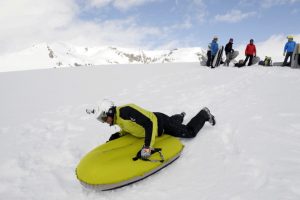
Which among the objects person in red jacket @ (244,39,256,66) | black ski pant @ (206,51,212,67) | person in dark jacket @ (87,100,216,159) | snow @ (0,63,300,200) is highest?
person in red jacket @ (244,39,256,66)

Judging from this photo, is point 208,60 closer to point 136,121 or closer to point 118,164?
point 136,121

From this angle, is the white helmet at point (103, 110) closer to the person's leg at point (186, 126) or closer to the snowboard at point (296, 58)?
the person's leg at point (186, 126)

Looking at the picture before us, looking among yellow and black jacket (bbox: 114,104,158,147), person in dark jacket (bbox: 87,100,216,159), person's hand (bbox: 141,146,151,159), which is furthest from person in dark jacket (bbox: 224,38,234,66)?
person's hand (bbox: 141,146,151,159)

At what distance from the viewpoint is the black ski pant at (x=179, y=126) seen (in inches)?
244

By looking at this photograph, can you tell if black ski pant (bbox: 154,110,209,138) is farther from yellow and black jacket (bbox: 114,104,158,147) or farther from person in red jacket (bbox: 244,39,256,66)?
person in red jacket (bbox: 244,39,256,66)

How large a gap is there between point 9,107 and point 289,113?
33.5 ft

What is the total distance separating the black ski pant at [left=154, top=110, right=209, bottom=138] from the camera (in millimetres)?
6210

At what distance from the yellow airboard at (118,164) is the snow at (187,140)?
0.21 m

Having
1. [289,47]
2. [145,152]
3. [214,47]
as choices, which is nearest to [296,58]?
[289,47]

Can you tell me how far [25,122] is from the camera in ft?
31.6

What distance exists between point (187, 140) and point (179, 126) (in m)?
0.44

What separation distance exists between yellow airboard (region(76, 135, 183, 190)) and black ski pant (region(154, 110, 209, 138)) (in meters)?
0.46

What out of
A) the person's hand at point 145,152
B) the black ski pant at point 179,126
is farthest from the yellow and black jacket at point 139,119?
the black ski pant at point 179,126

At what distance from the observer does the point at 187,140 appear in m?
6.57
